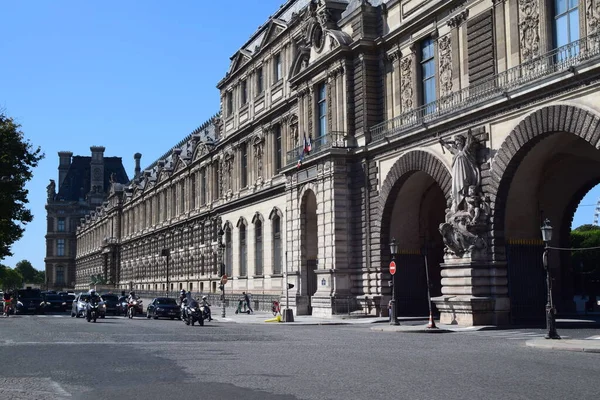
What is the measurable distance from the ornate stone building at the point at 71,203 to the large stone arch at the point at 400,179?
127m

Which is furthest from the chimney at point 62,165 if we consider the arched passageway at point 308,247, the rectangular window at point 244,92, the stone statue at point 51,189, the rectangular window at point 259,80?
the arched passageway at point 308,247

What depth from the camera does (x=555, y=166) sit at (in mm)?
32969

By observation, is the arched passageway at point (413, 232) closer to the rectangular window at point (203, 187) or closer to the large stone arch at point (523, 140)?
the large stone arch at point (523, 140)

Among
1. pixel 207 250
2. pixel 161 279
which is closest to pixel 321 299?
pixel 207 250

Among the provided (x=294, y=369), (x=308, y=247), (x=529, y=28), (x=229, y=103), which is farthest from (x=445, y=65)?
(x=229, y=103)

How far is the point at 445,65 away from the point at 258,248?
26667 millimetres

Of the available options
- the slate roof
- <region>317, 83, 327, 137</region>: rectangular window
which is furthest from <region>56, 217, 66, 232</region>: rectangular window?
<region>317, 83, 327, 137</region>: rectangular window

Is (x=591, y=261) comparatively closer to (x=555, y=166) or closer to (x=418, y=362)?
(x=555, y=166)

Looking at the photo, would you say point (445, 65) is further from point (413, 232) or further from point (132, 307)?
point (132, 307)

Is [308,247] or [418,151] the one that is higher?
[418,151]

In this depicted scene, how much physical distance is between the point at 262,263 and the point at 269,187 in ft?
18.0

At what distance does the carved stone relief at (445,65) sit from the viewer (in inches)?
1362

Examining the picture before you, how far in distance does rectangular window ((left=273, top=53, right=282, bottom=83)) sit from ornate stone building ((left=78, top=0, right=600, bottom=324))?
15 centimetres

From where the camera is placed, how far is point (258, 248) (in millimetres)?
58156
